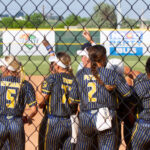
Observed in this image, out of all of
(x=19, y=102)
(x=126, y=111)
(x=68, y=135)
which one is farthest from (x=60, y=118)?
(x=126, y=111)

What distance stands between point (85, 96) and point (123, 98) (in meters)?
0.38

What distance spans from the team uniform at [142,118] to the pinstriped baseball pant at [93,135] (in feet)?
0.72

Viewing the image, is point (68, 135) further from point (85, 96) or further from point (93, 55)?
point (93, 55)

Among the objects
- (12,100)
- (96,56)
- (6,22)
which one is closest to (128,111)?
(96,56)

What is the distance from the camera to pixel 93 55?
3.10 meters

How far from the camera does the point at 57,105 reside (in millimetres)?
3490

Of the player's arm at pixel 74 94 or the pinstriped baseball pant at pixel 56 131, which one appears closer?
the player's arm at pixel 74 94

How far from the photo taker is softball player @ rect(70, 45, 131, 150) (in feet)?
9.99

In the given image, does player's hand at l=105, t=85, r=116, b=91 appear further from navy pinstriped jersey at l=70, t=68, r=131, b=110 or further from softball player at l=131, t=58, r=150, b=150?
softball player at l=131, t=58, r=150, b=150

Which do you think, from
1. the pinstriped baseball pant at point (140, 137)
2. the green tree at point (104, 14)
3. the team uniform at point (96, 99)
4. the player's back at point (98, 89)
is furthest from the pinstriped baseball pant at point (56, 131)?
the green tree at point (104, 14)

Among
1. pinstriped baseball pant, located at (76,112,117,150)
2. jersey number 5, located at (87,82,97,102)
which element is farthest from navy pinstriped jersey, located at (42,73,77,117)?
jersey number 5, located at (87,82,97,102)

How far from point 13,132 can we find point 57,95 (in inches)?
22.8

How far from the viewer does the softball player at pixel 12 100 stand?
3.31 metres

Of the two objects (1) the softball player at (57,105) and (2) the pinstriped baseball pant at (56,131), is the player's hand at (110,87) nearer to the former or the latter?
(1) the softball player at (57,105)
